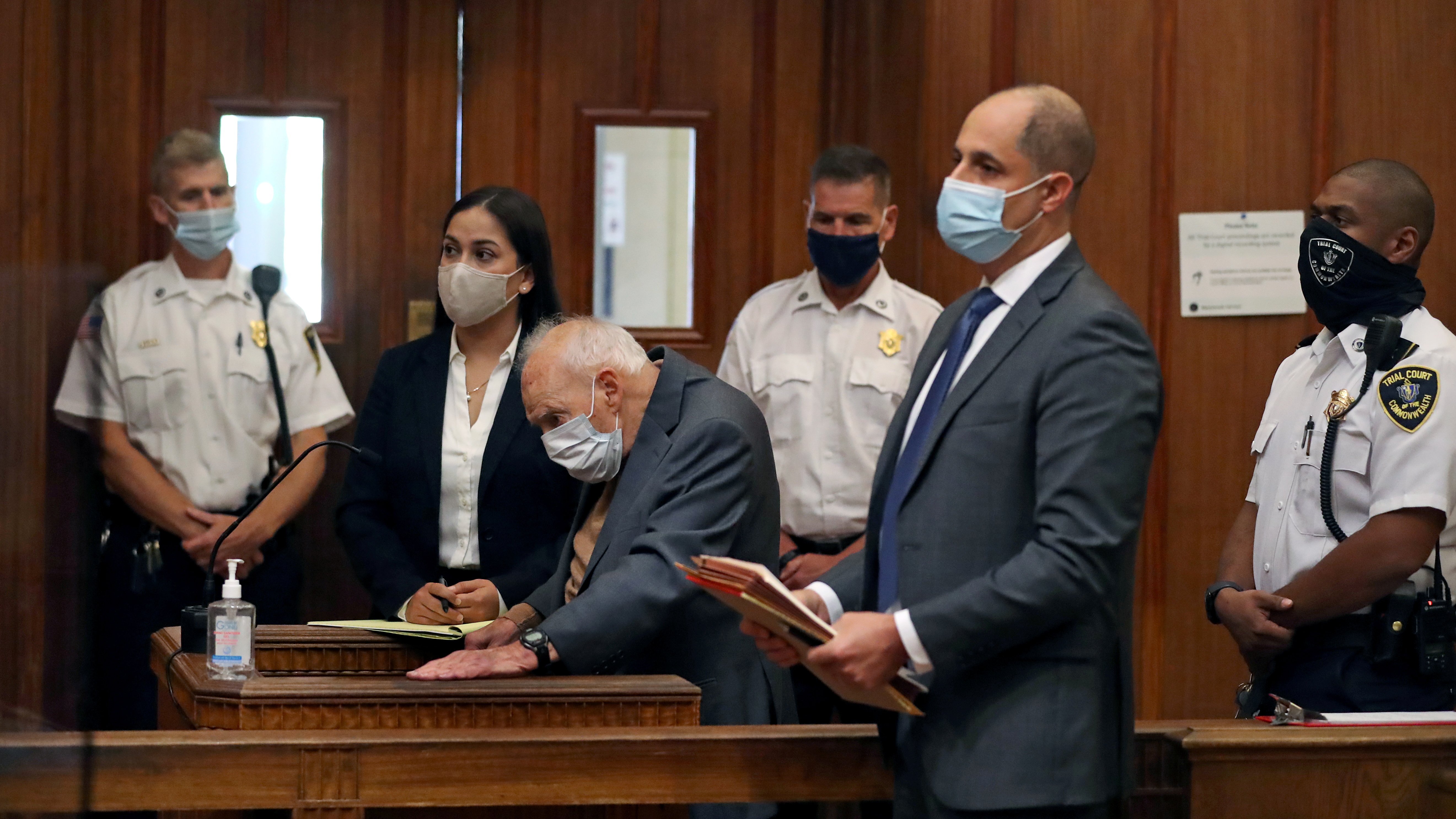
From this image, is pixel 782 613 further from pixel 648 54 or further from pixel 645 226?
pixel 648 54

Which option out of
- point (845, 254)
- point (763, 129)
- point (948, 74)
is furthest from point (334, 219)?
point (948, 74)

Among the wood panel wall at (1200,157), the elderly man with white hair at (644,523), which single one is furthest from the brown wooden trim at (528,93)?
the elderly man with white hair at (644,523)

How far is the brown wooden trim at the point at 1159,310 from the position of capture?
13.7ft

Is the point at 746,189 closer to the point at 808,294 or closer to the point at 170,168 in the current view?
the point at 808,294

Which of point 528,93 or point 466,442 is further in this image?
point 528,93

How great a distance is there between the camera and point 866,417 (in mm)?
4000

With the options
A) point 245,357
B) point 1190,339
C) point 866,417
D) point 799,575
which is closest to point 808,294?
point 866,417

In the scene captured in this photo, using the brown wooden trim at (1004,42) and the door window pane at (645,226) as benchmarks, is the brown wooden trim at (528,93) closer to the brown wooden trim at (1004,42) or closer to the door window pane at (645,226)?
the door window pane at (645,226)

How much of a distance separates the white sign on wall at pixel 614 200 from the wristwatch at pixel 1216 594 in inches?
78.6

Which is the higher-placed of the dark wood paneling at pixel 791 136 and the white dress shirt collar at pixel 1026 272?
the dark wood paneling at pixel 791 136

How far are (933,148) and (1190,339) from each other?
2.84 ft

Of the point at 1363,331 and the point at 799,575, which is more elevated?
the point at 1363,331

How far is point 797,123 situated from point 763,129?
0.33 feet

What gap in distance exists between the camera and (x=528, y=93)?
4.38 m
